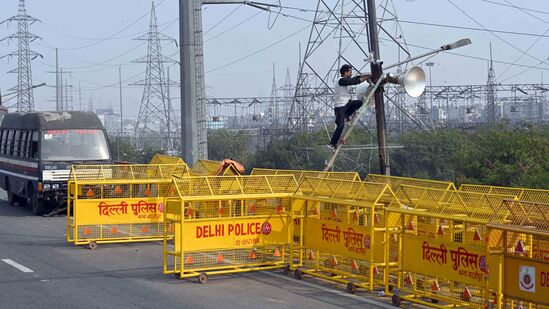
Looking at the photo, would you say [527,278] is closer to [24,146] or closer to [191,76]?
[191,76]

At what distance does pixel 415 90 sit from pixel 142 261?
615 cm

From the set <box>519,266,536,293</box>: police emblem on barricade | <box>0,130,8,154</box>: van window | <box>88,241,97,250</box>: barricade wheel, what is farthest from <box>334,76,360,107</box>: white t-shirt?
<box>0,130,8,154</box>: van window

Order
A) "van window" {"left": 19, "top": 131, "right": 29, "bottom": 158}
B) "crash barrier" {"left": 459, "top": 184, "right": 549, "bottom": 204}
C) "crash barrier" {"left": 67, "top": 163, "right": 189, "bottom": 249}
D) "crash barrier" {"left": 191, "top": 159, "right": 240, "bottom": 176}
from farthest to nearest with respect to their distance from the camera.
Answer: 1. "van window" {"left": 19, "top": 131, "right": 29, "bottom": 158}
2. "crash barrier" {"left": 191, "top": 159, "right": 240, "bottom": 176}
3. "crash barrier" {"left": 67, "top": 163, "right": 189, "bottom": 249}
4. "crash barrier" {"left": 459, "top": 184, "right": 549, "bottom": 204}

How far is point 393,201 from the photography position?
481 inches

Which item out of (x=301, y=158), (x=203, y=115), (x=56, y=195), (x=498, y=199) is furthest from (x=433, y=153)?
(x=498, y=199)

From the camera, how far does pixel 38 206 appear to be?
23.2m

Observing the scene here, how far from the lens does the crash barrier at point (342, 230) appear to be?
40.0 ft

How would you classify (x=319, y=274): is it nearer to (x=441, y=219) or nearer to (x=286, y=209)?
(x=286, y=209)

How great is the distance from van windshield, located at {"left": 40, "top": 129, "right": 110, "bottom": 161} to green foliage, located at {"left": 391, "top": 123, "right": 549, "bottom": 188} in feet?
36.7

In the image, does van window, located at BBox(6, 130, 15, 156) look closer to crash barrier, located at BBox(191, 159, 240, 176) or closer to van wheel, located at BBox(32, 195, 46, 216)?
van wheel, located at BBox(32, 195, 46, 216)

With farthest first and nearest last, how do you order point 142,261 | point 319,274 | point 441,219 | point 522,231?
point 142,261, point 319,274, point 441,219, point 522,231

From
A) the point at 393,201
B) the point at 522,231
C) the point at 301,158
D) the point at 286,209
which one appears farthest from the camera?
the point at 301,158

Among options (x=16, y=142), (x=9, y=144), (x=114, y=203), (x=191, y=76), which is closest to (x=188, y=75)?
(x=191, y=76)

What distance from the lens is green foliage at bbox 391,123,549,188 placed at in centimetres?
2392
